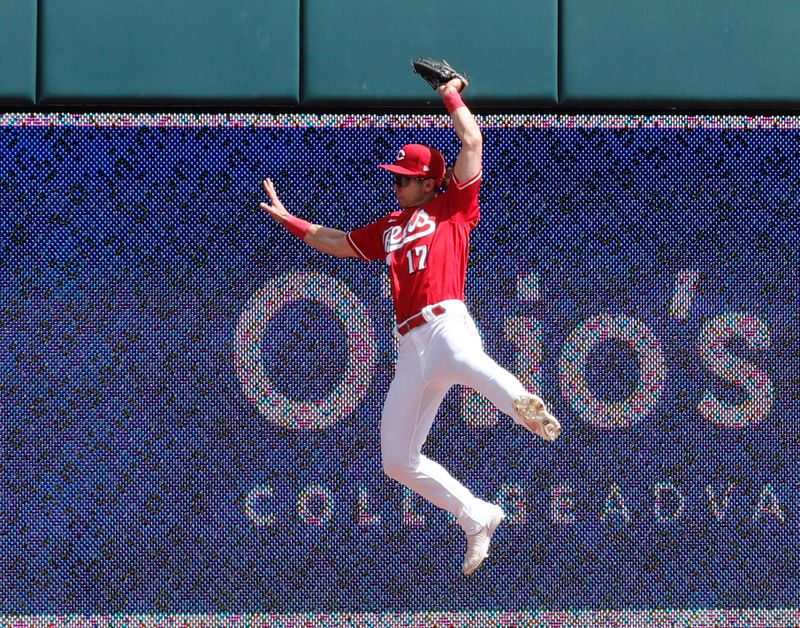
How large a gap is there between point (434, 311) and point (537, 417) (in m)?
0.64

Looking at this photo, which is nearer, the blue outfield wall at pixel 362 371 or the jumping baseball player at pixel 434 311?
the jumping baseball player at pixel 434 311

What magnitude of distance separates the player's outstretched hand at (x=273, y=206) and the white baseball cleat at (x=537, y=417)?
1.42m

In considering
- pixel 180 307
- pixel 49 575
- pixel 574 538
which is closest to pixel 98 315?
pixel 180 307

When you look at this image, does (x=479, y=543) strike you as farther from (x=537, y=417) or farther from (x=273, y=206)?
(x=273, y=206)

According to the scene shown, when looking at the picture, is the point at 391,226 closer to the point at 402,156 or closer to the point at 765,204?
the point at 402,156

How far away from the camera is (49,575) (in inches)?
193

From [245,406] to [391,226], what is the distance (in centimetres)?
107

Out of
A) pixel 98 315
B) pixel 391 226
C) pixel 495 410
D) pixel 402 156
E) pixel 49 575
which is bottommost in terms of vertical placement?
pixel 49 575

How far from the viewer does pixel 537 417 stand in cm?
384

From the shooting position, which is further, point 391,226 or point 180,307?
point 180,307

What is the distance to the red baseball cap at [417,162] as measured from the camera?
4414mm

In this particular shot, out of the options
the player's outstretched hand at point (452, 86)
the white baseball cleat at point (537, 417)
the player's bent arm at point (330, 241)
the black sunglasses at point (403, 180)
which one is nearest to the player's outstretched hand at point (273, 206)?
the player's bent arm at point (330, 241)

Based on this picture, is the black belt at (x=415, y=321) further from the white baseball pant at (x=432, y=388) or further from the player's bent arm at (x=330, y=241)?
the player's bent arm at (x=330, y=241)

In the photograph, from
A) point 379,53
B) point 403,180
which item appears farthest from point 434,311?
point 379,53
